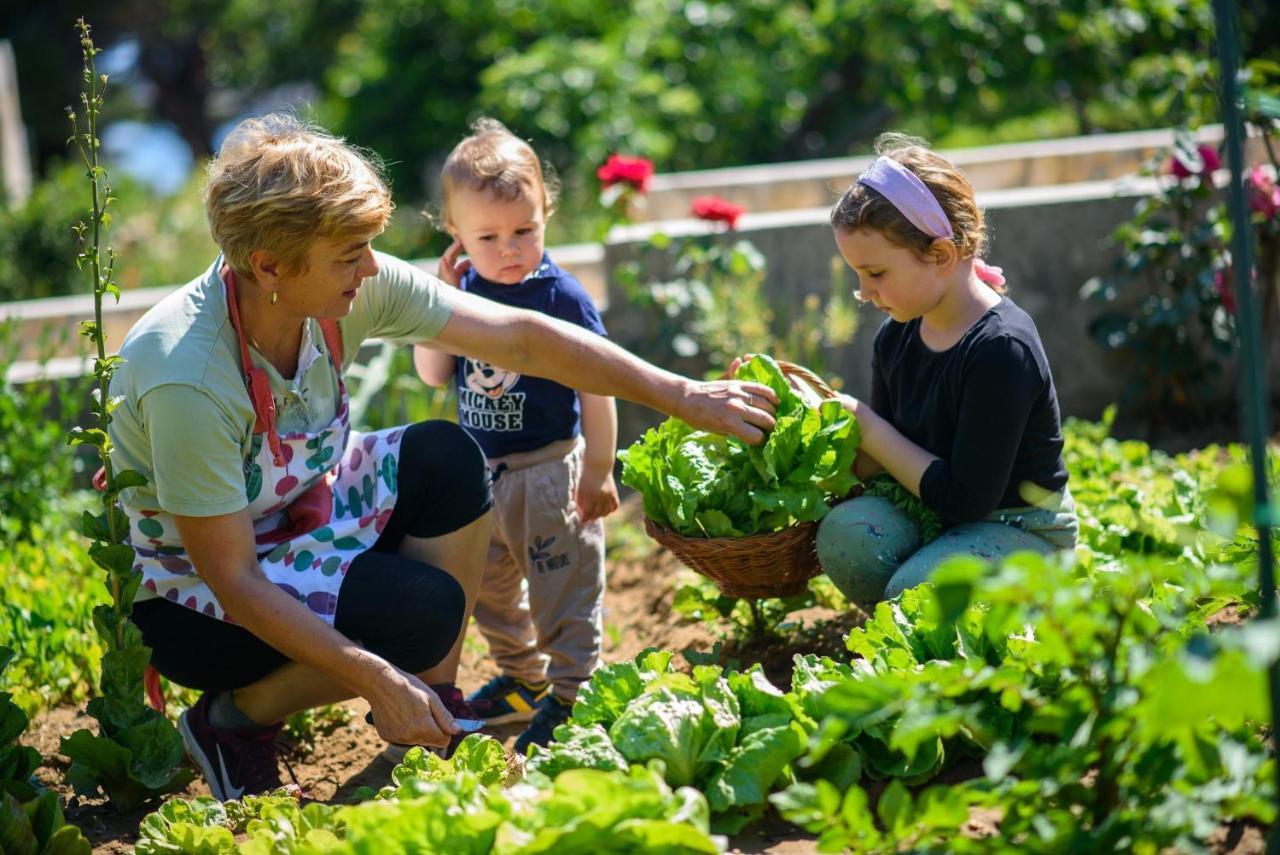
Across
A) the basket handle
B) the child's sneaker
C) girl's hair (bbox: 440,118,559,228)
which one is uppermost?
girl's hair (bbox: 440,118,559,228)

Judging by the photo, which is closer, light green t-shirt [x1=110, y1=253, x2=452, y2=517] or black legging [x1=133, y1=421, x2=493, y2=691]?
light green t-shirt [x1=110, y1=253, x2=452, y2=517]

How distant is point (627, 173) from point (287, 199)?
251 centimetres

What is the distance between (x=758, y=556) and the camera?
293 cm

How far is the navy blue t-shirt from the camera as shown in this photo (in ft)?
11.2

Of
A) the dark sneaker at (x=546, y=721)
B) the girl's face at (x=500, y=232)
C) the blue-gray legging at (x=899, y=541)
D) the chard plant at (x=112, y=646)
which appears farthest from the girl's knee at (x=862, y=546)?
the chard plant at (x=112, y=646)

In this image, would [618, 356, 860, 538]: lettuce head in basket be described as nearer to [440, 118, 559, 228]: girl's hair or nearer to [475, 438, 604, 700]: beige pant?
[475, 438, 604, 700]: beige pant

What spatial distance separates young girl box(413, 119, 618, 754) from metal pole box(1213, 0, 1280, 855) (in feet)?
6.02

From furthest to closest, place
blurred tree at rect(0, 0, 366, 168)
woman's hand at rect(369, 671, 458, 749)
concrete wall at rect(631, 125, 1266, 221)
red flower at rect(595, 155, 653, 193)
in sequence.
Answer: blurred tree at rect(0, 0, 366, 168) → concrete wall at rect(631, 125, 1266, 221) → red flower at rect(595, 155, 653, 193) → woman's hand at rect(369, 671, 458, 749)

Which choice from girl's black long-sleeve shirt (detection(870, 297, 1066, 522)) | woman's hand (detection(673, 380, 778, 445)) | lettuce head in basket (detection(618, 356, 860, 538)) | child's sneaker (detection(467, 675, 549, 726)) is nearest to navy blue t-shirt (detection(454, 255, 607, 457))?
lettuce head in basket (detection(618, 356, 860, 538))

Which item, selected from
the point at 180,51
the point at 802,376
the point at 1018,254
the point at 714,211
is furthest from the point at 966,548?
the point at 180,51

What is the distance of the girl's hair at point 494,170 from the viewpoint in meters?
3.31

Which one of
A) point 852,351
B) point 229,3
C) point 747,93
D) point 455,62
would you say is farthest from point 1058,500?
point 229,3

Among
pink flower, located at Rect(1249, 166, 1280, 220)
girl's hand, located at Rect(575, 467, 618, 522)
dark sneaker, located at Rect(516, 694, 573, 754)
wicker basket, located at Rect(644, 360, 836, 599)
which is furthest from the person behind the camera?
pink flower, located at Rect(1249, 166, 1280, 220)

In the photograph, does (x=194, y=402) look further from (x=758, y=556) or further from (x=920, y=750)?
(x=920, y=750)
